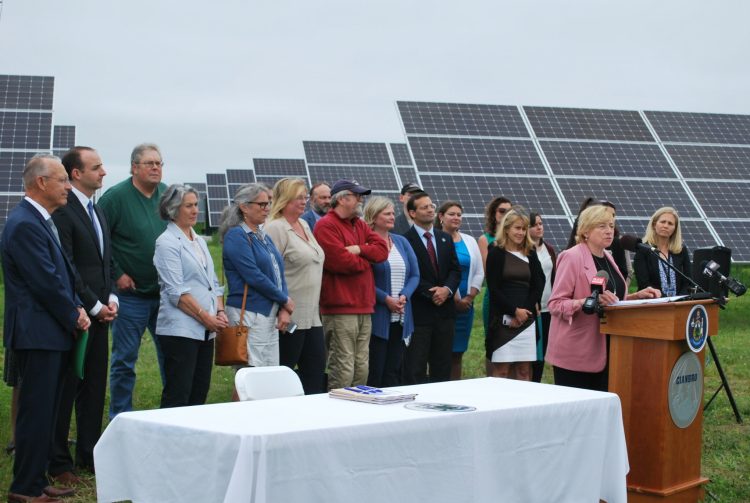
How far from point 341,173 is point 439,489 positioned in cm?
2619

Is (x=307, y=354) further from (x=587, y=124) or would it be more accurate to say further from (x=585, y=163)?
(x=587, y=124)

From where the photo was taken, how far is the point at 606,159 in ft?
58.3

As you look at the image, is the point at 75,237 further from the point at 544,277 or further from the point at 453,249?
the point at 544,277

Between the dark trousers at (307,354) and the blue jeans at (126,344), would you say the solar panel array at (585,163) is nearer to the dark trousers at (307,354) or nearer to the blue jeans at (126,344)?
the dark trousers at (307,354)

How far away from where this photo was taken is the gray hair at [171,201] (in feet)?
21.7

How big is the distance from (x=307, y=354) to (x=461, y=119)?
11.8 meters

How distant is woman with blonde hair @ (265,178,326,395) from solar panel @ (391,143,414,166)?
26.3 m

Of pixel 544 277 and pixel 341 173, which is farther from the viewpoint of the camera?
pixel 341 173

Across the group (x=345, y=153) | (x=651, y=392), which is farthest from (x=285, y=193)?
(x=345, y=153)

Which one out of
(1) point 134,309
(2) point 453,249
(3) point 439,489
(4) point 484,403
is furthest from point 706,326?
(1) point 134,309

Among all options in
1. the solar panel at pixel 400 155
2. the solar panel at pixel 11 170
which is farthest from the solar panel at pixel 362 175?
the solar panel at pixel 11 170

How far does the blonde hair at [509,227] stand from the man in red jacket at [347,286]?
112cm

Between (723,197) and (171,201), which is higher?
(723,197)

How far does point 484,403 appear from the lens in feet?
15.0
